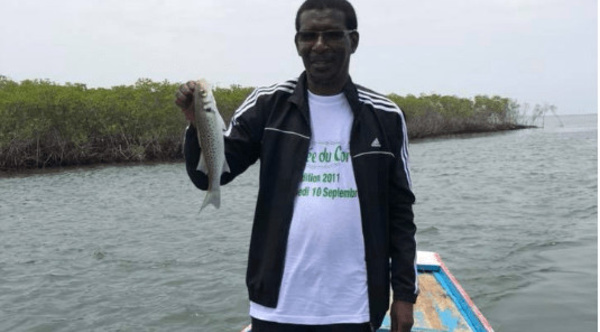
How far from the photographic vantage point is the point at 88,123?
3544cm

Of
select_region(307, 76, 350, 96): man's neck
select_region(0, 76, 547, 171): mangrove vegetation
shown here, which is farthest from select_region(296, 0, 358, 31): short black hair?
select_region(0, 76, 547, 171): mangrove vegetation

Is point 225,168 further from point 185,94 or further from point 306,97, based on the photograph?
point 306,97

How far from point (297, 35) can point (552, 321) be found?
6065 mm

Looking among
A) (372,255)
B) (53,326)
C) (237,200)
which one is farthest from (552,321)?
(237,200)

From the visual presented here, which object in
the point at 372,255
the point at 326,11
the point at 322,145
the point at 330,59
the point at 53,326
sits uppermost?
the point at 326,11

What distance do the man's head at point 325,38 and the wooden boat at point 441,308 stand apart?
8.20 ft

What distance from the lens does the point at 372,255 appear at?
7.81 ft

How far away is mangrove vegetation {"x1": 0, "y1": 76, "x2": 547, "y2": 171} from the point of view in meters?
31.7

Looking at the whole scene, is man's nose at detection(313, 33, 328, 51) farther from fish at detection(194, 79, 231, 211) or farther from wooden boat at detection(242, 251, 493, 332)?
wooden boat at detection(242, 251, 493, 332)

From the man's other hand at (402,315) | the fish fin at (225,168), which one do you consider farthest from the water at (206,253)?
the fish fin at (225,168)

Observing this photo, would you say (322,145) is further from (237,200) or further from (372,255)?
(237,200)

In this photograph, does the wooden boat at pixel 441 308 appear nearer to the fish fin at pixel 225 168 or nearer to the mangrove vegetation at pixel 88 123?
the fish fin at pixel 225 168

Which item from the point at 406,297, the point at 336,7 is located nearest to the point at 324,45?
the point at 336,7

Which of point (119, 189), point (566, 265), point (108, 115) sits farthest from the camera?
point (108, 115)
